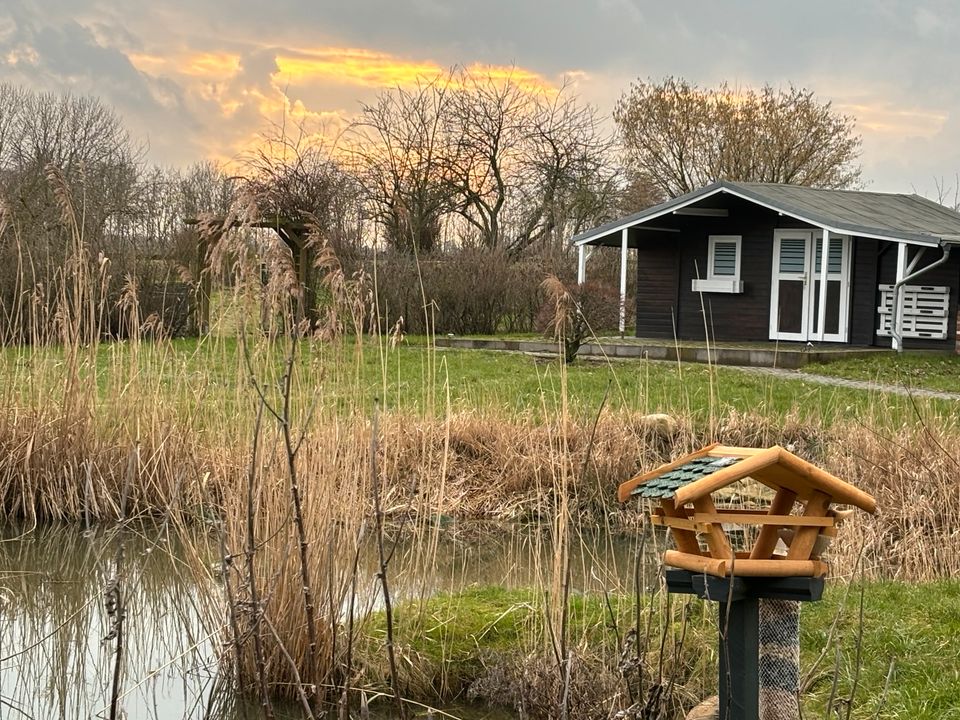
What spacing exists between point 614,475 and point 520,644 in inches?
134

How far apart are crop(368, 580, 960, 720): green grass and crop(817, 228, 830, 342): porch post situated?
41.8ft

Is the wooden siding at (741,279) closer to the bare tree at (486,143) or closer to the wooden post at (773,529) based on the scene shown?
the bare tree at (486,143)

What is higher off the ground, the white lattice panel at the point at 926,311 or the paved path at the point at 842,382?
the white lattice panel at the point at 926,311

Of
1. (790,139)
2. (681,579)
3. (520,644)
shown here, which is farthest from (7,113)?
(681,579)

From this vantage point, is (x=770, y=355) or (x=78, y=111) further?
(x=78, y=111)

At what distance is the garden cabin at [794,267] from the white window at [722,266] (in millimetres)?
21

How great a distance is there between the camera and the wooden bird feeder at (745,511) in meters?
2.43

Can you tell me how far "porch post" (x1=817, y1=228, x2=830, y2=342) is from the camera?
17.5 meters

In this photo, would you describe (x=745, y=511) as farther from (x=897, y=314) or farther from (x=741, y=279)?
(x=741, y=279)

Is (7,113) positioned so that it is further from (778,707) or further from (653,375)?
(778,707)

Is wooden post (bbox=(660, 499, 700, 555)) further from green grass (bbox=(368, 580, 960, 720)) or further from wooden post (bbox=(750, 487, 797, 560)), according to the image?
green grass (bbox=(368, 580, 960, 720))

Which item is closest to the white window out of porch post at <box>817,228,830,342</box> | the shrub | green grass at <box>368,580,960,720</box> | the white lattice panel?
porch post at <box>817,228,830,342</box>

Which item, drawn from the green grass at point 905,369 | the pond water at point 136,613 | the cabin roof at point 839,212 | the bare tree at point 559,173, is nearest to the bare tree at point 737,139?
the bare tree at point 559,173

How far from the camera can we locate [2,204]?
5742 mm
